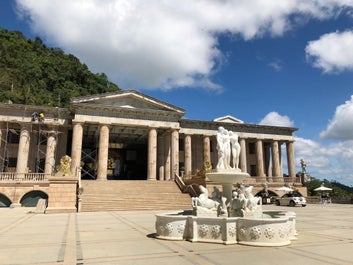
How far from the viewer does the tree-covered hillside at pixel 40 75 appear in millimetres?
59934

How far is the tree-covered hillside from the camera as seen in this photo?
5993 centimetres

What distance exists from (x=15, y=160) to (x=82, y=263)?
119 ft

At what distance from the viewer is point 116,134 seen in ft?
146

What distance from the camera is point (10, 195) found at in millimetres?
30703

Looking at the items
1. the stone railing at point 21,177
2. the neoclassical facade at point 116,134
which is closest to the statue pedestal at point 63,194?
the neoclassical facade at point 116,134

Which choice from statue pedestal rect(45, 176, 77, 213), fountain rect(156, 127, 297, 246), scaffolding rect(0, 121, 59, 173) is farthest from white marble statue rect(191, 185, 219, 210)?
scaffolding rect(0, 121, 59, 173)

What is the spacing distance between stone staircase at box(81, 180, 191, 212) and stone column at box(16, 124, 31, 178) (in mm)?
9554

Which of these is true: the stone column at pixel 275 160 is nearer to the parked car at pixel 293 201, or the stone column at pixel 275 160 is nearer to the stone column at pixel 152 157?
the parked car at pixel 293 201

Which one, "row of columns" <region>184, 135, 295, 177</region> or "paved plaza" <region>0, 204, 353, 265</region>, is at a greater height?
"row of columns" <region>184, 135, 295, 177</region>

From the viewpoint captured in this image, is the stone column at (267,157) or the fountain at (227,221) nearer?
the fountain at (227,221)

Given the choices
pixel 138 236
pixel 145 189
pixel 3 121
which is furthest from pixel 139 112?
pixel 138 236

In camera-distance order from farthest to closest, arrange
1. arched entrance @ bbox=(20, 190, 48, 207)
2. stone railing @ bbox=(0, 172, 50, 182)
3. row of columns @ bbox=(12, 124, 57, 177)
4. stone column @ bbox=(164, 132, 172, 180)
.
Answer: stone column @ bbox=(164, 132, 172, 180)
row of columns @ bbox=(12, 124, 57, 177)
stone railing @ bbox=(0, 172, 50, 182)
arched entrance @ bbox=(20, 190, 48, 207)

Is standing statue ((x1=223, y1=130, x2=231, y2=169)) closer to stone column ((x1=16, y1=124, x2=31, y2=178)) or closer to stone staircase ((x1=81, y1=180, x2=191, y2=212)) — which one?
stone staircase ((x1=81, y1=180, x2=191, y2=212))

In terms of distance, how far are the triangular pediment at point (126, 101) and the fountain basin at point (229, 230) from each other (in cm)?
2718
